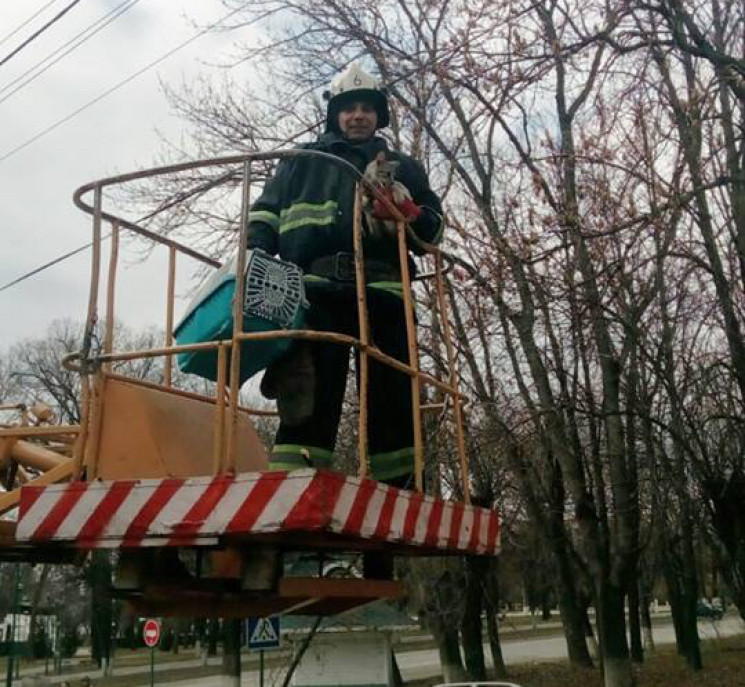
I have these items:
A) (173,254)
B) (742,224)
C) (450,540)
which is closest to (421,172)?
(173,254)

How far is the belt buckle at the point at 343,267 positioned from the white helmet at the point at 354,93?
2.95 feet

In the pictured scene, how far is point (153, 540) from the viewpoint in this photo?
366cm

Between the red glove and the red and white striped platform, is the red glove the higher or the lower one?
the higher one

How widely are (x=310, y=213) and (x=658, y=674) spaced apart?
21865 mm

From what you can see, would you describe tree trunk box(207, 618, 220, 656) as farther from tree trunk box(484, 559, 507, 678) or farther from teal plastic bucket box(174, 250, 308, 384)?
teal plastic bucket box(174, 250, 308, 384)

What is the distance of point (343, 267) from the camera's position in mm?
4727

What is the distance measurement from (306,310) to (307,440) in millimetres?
637

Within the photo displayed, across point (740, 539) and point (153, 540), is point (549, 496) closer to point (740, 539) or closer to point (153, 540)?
point (740, 539)

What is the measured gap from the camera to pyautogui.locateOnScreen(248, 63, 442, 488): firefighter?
4.58m

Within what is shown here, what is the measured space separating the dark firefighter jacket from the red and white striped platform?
1390mm

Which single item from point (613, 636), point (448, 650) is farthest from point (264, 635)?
point (448, 650)

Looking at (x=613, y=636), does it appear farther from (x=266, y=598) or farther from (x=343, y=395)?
(x=266, y=598)

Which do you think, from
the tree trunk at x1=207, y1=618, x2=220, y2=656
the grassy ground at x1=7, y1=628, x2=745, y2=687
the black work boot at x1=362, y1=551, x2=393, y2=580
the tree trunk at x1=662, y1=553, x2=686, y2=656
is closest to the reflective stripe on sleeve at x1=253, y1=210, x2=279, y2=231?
the black work boot at x1=362, y1=551, x2=393, y2=580

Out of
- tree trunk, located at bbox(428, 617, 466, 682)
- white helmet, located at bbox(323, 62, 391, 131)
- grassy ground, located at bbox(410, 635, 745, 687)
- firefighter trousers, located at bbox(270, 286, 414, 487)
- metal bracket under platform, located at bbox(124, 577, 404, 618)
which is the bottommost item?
grassy ground, located at bbox(410, 635, 745, 687)
